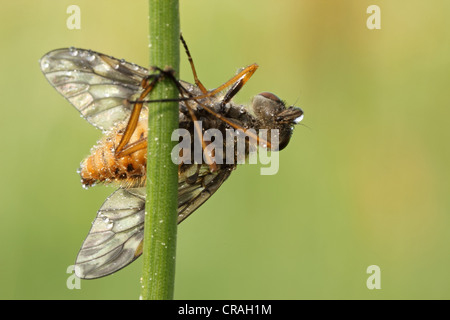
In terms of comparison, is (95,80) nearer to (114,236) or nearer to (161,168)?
(114,236)

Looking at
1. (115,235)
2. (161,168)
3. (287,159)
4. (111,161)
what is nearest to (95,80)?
(111,161)

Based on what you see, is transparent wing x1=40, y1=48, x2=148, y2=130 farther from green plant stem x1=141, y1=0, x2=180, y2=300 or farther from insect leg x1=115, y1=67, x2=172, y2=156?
green plant stem x1=141, y1=0, x2=180, y2=300

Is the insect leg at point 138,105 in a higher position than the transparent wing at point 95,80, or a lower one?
lower

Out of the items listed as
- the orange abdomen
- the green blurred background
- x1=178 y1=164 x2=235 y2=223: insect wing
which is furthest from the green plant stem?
the green blurred background

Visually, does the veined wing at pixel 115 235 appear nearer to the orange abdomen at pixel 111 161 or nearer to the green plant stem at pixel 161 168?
the orange abdomen at pixel 111 161

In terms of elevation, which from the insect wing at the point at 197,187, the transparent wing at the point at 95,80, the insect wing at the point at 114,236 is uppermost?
the transparent wing at the point at 95,80

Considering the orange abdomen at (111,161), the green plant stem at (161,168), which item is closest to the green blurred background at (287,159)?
the orange abdomen at (111,161)
